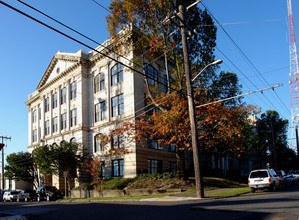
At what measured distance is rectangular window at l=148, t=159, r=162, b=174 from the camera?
1337 inches

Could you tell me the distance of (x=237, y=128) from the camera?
918 inches

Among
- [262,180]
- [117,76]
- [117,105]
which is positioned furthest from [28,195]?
[262,180]

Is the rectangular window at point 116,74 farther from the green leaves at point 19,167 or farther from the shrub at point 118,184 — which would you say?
the green leaves at point 19,167

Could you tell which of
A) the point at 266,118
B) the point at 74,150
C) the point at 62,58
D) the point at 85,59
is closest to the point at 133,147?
the point at 74,150

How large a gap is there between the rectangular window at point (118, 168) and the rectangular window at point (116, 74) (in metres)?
9.94


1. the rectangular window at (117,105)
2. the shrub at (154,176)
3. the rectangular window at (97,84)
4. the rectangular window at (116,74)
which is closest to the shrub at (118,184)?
the shrub at (154,176)

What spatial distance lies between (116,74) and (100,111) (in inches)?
219

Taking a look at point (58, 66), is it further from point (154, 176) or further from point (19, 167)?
point (154, 176)

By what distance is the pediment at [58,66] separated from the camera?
41531 millimetres

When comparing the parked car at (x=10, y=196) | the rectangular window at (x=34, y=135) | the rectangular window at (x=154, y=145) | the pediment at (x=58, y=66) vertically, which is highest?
the pediment at (x=58, y=66)

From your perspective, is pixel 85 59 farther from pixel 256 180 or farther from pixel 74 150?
pixel 256 180

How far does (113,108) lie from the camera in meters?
36.0

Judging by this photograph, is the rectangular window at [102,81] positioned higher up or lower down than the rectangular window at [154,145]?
higher up

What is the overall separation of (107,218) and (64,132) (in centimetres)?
3314
